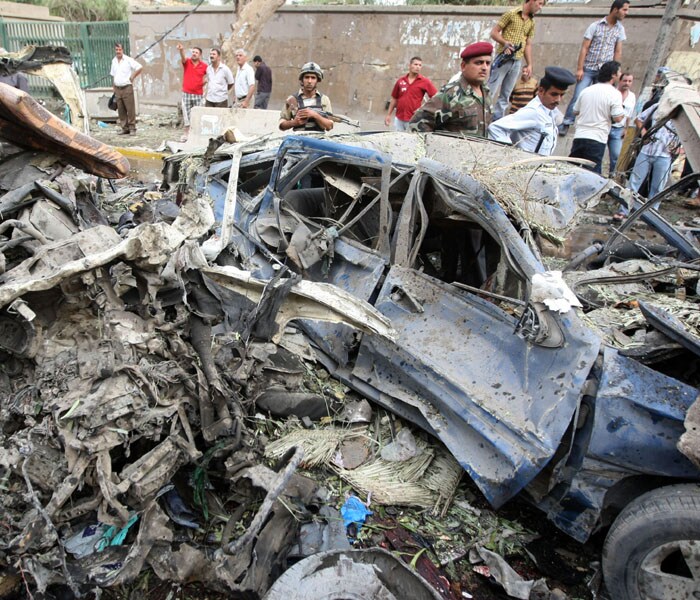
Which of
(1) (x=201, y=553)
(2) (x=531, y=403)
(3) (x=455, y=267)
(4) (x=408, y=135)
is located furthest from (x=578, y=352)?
(4) (x=408, y=135)

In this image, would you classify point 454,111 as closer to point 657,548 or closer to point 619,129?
point 619,129

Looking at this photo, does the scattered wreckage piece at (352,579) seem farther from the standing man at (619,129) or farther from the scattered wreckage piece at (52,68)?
the standing man at (619,129)

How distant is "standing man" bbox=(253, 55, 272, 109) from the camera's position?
11.2m

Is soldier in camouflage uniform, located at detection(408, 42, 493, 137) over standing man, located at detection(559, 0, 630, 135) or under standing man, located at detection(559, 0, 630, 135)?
under

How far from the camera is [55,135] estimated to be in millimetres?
3156

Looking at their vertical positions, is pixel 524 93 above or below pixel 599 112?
above

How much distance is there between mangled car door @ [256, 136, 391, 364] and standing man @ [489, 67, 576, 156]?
1.94m

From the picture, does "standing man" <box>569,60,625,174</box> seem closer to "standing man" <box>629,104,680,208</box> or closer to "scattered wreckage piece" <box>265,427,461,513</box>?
"standing man" <box>629,104,680,208</box>

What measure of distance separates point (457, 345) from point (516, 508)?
3.23ft

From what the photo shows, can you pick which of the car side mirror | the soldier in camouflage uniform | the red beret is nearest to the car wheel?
the car side mirror


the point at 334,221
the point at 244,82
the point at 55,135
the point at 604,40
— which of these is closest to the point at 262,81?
the point at 244,82

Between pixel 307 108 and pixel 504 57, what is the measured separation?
9.82 ft

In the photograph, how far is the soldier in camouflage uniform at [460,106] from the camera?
5.12m

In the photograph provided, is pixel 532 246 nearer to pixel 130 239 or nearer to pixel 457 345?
pixel 457 345
